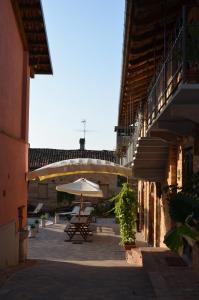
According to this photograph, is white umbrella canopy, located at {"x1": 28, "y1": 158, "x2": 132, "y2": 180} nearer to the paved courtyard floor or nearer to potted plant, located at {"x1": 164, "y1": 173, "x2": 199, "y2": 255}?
the paved courtyard floor

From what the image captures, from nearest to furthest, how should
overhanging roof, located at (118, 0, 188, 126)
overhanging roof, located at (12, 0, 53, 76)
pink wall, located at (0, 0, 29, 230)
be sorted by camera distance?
overhanging roof, located at (118, 0, 188, 126) → pink wall, located at (0, 0, 29, 230) → overhanging roof, located at (12, 0, 53, 76)

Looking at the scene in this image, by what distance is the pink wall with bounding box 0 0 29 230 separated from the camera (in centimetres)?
1171

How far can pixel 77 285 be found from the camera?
28.6 ft

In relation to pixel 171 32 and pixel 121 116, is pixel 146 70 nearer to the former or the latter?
pixel 171 32

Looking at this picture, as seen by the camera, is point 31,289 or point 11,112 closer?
point 31,289

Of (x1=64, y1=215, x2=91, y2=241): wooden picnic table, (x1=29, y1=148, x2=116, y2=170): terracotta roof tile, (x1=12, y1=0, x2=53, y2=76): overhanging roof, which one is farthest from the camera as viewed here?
(x1=29, y1=148, x2=116, y2=170): terracotta roof tile

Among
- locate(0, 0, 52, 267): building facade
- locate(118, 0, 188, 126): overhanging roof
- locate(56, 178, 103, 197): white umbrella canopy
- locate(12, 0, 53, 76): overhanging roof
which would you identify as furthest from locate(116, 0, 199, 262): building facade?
locate(56, 178, 103, 197): white umbrella canopy

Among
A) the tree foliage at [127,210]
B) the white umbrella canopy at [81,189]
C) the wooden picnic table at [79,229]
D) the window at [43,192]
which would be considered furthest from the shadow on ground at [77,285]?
the window at [43,192]

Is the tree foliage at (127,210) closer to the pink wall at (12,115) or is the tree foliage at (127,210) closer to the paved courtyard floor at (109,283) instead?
the pink wall at (12,115)

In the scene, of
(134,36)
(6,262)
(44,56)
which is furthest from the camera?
(44,56)

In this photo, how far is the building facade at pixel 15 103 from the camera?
11.8 metres

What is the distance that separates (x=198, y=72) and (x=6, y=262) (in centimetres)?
719

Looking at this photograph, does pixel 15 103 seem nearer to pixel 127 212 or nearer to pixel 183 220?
pixel 127 212

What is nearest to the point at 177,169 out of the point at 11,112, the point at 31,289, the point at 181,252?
the point at 181,252
